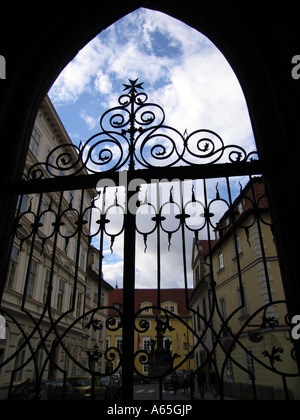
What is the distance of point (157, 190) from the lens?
2.40 metres

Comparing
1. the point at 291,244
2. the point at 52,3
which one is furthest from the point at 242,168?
the point at 52,3

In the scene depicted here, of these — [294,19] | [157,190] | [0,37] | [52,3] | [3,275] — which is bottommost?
[3,275]

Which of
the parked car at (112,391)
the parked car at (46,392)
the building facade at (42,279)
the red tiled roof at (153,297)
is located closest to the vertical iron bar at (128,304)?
the parked car at (112,391)

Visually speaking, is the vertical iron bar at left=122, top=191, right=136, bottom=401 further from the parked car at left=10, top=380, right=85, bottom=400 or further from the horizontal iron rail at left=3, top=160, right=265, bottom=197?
the parked car at left=10, top=380, right=85, bottom=400

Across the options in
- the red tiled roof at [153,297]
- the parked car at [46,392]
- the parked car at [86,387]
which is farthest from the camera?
the red tiled roof at [153,297]

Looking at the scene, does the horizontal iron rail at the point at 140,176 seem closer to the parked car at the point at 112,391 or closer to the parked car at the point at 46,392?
the parked car at the point at 112,391

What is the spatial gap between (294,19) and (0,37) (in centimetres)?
265

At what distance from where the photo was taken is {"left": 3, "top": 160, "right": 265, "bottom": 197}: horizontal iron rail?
227cm

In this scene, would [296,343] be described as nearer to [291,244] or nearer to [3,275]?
[291,244]

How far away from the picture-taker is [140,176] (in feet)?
7.72

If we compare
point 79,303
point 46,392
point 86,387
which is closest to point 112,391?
point 46,392

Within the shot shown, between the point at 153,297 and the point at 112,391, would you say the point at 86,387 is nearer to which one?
the point at 112,391

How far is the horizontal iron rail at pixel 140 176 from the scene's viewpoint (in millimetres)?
2270
